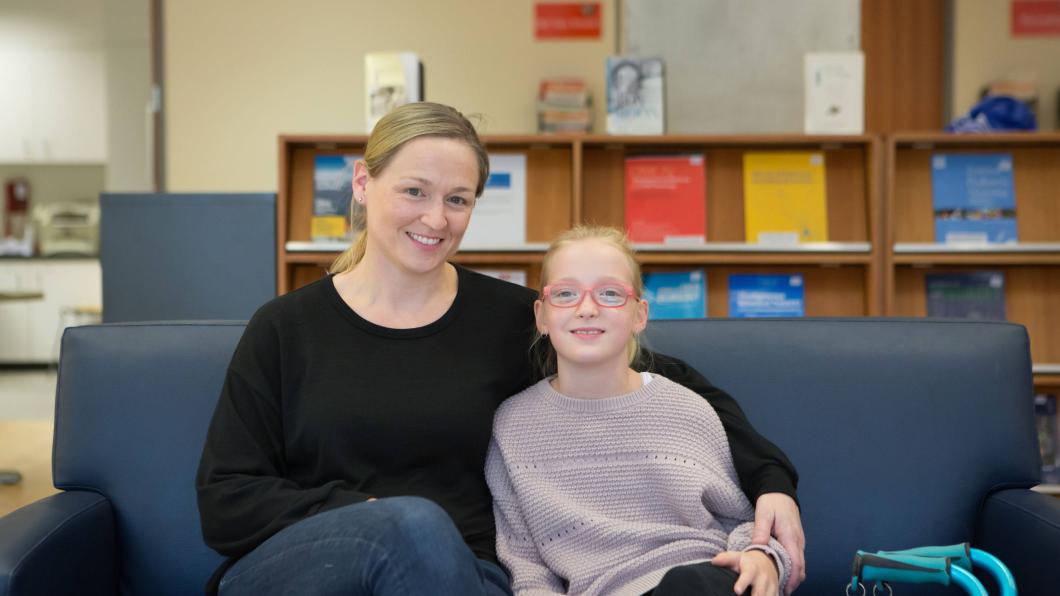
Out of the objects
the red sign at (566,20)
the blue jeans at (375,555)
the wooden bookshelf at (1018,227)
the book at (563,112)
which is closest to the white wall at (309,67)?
the red sign at (566,20)

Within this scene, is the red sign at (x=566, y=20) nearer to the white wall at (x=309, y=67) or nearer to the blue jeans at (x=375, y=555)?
the white wall at (x=309, y=67)

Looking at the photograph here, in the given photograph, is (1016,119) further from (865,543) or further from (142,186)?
(142,186)

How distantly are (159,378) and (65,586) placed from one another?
16.5 inches

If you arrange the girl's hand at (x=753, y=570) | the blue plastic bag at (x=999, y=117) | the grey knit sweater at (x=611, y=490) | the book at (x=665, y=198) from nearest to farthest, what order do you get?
the girl's hand at (x=753, y=570) → the grey knit sweater at (x=611, y=490) → the book at (x=665, y=198) → the blue plastic bag at (x=999, y=117)

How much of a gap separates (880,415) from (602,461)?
0.59 metres

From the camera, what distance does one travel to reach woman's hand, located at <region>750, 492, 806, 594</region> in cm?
145

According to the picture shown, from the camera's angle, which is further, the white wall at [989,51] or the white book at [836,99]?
the white wall at [989,51]

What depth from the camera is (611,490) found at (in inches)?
62.3

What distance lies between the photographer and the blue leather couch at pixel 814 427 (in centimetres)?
173

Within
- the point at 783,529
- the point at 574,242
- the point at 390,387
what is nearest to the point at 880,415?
the point at 783,529

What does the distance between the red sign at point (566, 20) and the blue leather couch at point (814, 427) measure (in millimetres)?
3552

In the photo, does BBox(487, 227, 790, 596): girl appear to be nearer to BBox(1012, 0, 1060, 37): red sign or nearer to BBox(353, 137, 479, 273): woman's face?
BBox(353, 137, 479, 273): woman's face

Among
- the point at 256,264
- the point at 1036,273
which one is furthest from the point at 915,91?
the point at 256,264

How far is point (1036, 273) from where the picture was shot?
3598mm
